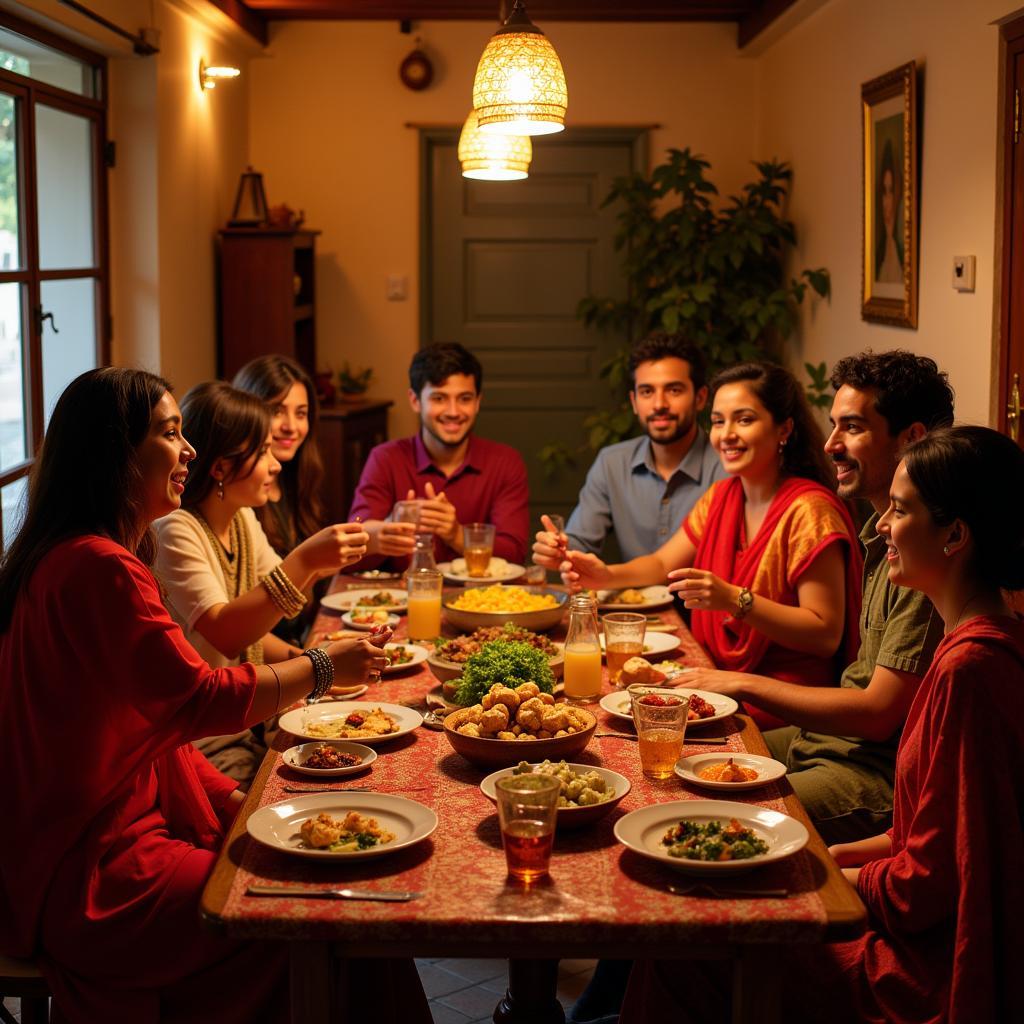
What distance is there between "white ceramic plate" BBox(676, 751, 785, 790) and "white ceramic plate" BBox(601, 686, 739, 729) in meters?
0.15

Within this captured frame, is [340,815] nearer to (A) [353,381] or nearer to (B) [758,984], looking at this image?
(B) [758,984]

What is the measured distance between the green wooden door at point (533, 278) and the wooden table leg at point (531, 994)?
13.3 ft

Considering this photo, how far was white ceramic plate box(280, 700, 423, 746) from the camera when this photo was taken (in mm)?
2045

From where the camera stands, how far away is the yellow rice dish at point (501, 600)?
2803 millimetres

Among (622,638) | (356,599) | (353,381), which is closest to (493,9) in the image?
(353,381)

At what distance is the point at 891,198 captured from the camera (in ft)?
13.6

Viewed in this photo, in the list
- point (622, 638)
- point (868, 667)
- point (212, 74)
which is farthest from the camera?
point (212, 74)

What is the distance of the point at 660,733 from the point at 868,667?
627 mm

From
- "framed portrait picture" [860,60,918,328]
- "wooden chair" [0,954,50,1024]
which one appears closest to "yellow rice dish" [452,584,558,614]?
"wooden chair" [0,954,50,1024]

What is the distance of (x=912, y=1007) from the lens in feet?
5.39

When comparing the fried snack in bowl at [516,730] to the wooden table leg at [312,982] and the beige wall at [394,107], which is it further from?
the beige wall at [394,107]

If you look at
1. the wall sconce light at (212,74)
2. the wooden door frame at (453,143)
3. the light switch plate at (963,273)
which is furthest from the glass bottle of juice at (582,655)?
the wooden door frame at (453,143)

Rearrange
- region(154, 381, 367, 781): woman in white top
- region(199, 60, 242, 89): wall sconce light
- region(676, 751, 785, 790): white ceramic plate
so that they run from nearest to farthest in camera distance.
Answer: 1. region(676, 751, 785, 790): white ceramic plate
2. region(154, 381, 367, 781): woman in white top
3. region(199, 60, 242, 89): wall sconce light

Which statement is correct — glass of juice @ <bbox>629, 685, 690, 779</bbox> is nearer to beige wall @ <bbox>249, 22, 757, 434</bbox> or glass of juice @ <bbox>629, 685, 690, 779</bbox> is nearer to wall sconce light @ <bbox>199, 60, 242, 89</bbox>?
wall sconce light @ <bbox>199, 60, 242, 89</bbox>
